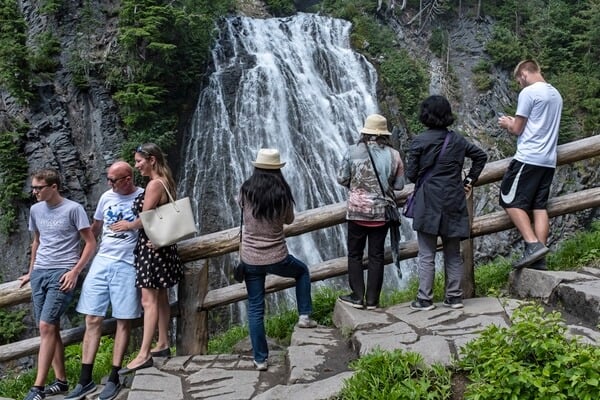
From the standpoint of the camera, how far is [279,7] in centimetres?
2475

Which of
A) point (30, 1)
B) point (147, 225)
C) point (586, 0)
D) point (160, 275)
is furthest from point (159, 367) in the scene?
point (586, 0)

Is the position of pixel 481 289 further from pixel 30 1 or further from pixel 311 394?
pixel 30 1

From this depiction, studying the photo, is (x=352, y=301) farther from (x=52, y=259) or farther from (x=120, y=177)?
(x=52, y=259)

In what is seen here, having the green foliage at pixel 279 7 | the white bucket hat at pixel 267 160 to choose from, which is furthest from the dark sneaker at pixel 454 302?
the green foliage at pixel 279 7

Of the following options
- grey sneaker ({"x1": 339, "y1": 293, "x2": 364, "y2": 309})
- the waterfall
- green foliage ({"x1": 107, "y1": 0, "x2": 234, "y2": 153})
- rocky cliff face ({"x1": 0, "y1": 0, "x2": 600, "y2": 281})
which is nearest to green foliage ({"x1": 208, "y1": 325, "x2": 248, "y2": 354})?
grey sneaker ({"x1": 339, "y1": 293, "x2": 364, "y2": 309})

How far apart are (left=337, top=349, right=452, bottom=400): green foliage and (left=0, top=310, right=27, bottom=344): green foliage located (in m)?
13.3

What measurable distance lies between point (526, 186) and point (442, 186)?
867mm

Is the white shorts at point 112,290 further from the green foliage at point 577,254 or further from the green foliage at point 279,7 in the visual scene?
the green foliage at point 279,7

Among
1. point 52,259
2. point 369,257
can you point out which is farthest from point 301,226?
point 52,259

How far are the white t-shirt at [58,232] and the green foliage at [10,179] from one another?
12107 mm

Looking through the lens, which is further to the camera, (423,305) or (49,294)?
(423,305)

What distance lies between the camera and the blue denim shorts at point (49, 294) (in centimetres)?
444

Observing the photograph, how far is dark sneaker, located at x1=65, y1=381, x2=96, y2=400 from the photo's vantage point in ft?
13.7

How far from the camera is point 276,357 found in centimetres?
446
